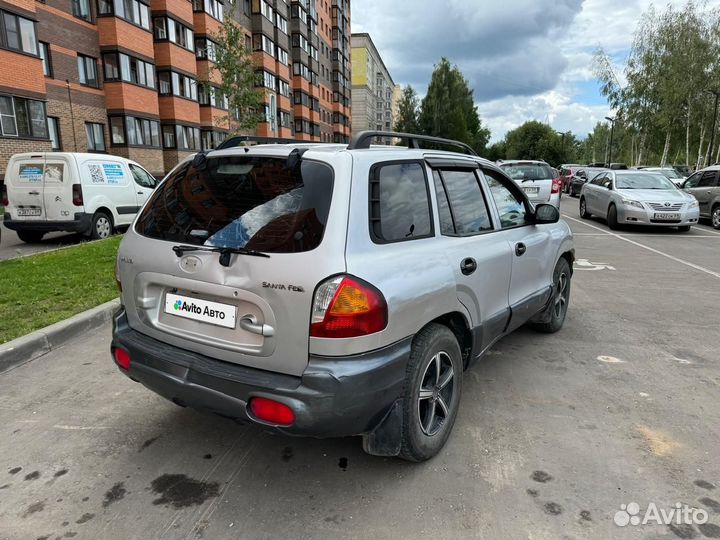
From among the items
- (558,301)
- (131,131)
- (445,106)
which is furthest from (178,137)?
(445,106)

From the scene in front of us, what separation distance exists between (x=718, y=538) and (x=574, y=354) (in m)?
2.36

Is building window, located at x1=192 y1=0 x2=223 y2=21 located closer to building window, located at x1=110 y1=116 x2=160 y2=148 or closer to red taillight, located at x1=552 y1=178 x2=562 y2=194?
building window, located at x1=110 y1=116 x2=160 y2=148

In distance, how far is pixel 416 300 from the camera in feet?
8.43

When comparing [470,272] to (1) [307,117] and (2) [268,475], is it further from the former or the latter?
(1) [307,117]

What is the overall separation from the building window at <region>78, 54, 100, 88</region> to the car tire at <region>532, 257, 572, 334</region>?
26469 mm

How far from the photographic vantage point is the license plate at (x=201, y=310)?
8.23 feet

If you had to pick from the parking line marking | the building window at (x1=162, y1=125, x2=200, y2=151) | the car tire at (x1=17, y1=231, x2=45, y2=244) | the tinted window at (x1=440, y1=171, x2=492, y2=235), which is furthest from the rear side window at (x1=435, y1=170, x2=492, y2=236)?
the building window at (x1=162, y1=125, x2=200, y2=151)

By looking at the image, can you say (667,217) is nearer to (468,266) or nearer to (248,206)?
(468,266)

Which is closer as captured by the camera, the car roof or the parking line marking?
the car roof

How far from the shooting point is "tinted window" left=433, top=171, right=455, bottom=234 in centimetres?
309

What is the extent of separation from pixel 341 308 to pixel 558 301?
3.45 metres

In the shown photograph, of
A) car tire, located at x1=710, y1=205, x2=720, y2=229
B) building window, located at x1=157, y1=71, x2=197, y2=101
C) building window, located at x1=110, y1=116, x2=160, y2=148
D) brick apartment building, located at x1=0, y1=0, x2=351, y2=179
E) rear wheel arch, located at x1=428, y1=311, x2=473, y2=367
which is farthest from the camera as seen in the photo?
building window, located at x1=157, y1=71, x2=197, y2=101

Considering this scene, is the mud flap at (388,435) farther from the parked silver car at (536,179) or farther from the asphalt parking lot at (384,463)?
the parked silver car at (536,179)

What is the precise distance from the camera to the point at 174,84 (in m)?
30.0
